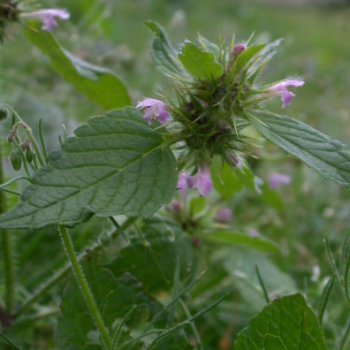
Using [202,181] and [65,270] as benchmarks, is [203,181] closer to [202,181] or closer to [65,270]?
[202,181]

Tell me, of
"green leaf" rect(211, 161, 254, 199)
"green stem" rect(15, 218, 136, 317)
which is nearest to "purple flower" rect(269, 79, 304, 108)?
"green leaf" rect(211, 161, 254, 199)

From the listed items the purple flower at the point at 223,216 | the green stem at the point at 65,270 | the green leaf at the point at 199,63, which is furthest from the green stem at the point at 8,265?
the purple flower at the point at 223,216

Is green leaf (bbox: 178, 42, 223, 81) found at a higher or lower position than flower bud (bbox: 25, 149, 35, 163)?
higher

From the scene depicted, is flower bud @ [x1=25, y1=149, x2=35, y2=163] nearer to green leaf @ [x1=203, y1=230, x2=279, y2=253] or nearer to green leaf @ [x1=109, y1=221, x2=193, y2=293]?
green leaf @ [x1=109, y1=221, x2=193, y2=293]

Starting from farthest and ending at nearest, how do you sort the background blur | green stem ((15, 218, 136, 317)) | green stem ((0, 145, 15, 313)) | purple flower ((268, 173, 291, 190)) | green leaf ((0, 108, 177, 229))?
1. the background blur
2. purple flower ((268, 173, 291, 190))
3. green stem ((0, 145, 15, 313))
4. green stem ((15, 218, 136, 317))
5. green leaf ((0, 108, 177, 229))

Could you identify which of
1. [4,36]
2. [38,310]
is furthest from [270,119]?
[38,310]

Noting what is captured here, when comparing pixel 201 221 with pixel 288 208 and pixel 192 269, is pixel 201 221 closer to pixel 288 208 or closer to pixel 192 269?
pixel 192 269
